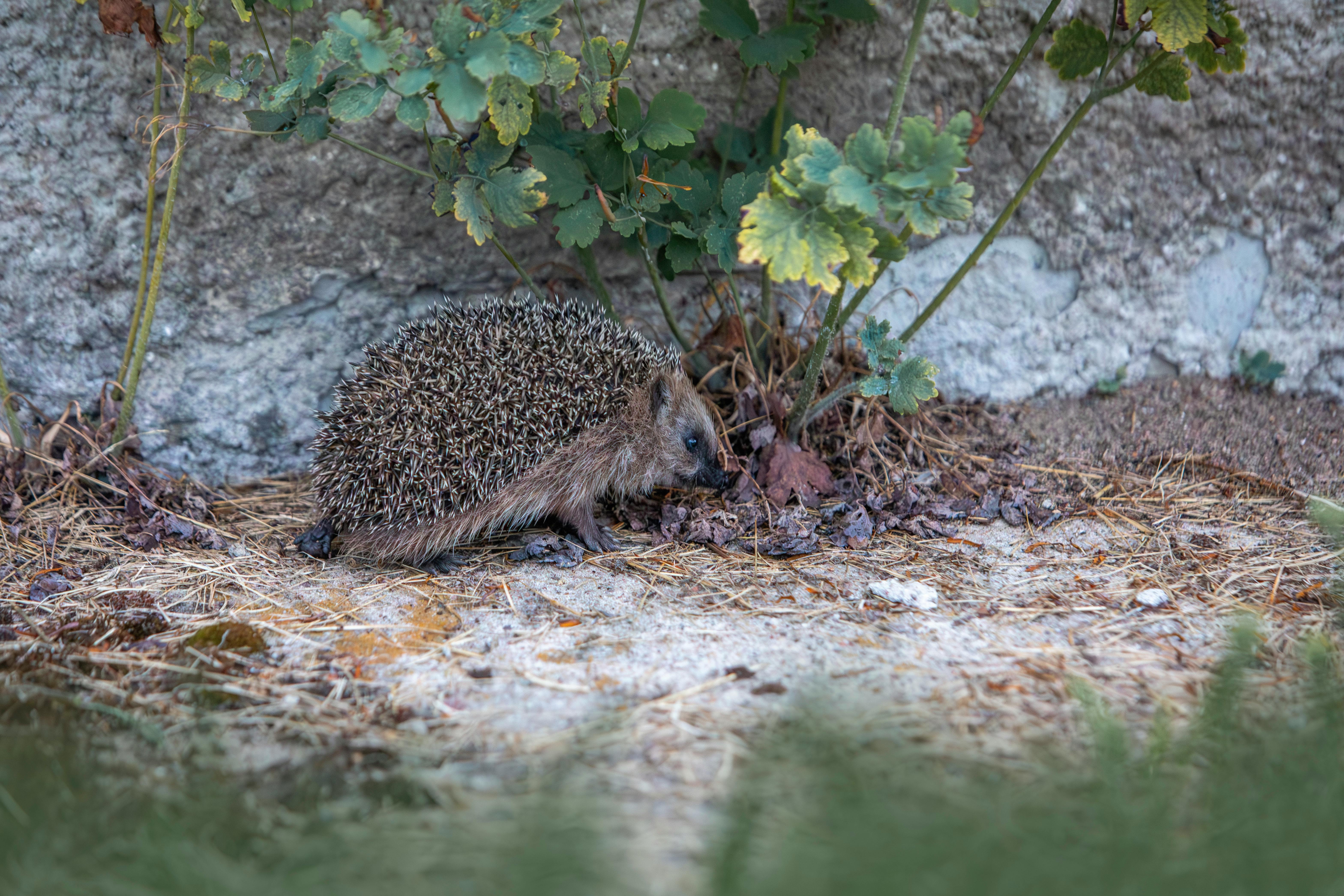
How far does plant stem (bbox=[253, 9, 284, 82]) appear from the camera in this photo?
3.55 meters

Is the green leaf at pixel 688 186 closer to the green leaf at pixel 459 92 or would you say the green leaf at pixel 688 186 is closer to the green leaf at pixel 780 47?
the green leaf at pixel 780 47

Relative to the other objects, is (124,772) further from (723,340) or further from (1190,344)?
(1190,344)

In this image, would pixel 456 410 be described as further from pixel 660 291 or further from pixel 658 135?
pixel 658 135

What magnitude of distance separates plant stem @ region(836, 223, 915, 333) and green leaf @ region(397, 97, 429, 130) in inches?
69.7

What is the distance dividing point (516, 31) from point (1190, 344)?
13.1 feet

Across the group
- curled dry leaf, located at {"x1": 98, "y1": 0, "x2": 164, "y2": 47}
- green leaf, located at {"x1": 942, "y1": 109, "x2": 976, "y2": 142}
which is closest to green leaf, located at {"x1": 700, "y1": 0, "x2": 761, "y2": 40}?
green leaf, located at {"x1": 942, "y1": 109, "x2": 976, "y2": 142}

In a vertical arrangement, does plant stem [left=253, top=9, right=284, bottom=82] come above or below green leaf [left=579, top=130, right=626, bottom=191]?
above

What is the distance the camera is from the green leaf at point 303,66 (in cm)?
323

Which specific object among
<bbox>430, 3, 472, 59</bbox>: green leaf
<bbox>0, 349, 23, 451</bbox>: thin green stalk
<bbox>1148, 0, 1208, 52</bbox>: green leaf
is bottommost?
<bbox>0, 349, 23, 451</bbox>: thin green stalk

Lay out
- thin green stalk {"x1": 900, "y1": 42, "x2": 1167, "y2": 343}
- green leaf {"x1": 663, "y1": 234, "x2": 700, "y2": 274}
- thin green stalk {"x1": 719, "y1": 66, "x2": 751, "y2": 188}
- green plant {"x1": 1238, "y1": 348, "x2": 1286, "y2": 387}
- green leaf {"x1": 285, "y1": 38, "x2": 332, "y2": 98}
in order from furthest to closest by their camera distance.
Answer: green plant {"x1": 1238, "y1": 348, "x2": 1286, "y2": 387}
thin green stalk {"x1": 719, "y1": 66, "x2": 751, "y2": 188}
green leaf {"x1": 663, "y1": 234, "x2": 700, "y2": 274}
thin green stalk {"x1": 900, "y1": 42, "x2": 1167, "y2": 343}
green leaf {"x1": 285, "y1": 38, "x2": 332, "y2": 98}

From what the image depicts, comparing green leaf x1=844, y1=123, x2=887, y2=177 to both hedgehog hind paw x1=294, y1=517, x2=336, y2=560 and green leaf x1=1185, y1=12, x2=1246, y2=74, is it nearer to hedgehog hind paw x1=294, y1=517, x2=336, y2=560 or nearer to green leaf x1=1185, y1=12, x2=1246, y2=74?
green leaf x1=1185, y1=12, x2=1246, y2=74

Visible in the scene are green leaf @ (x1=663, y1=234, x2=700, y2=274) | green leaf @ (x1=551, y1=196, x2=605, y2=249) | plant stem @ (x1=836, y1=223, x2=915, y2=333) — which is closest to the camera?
plant stem @ (x1=836, y1=223, x2=915, y2=333)

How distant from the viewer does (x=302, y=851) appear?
1.85 meters

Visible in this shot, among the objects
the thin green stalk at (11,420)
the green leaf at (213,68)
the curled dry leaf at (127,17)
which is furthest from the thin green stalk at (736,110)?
the thin green stalk at (11,420)
